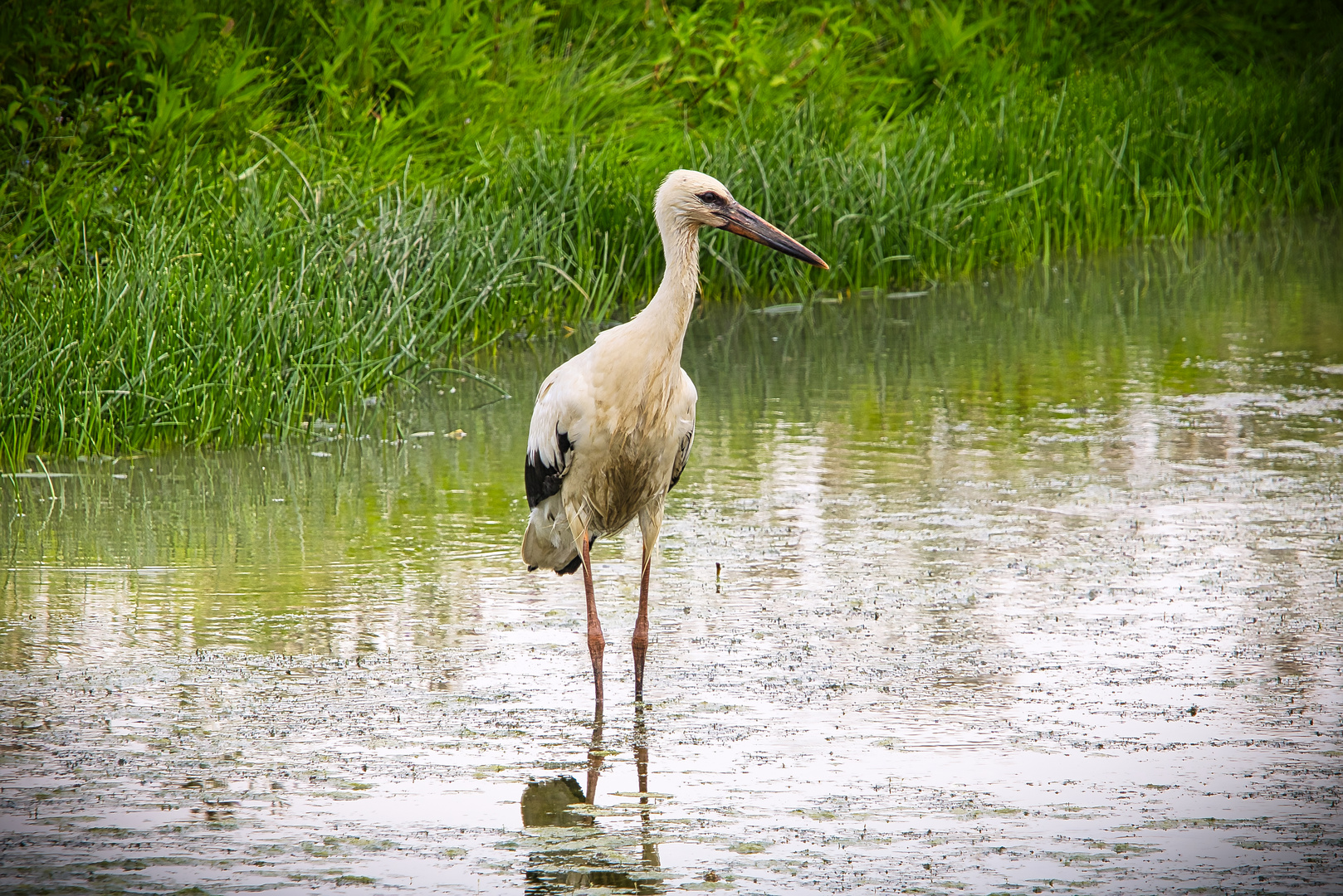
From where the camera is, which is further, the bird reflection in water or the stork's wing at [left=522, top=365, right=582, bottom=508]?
the stork's wing at [left=522, top=365, right=582, bottom=508]

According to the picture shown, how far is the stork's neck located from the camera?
5.62 m

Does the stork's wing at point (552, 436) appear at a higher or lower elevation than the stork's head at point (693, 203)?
lower

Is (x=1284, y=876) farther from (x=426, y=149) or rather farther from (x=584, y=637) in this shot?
Result: (x=426, y=149)

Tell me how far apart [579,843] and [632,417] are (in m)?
1.73

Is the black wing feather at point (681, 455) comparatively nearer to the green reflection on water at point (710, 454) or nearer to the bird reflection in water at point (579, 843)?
the green reflection on water at point (710, 454)

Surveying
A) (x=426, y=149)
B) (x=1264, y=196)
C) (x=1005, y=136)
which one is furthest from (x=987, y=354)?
(x=1264, y=196)

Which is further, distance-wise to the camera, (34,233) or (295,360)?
(34,233)

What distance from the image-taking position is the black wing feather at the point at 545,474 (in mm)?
5762

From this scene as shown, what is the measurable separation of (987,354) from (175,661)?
6.39 meters

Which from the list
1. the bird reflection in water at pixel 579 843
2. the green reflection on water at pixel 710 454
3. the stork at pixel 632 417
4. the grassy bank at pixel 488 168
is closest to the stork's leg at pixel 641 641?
the stork at pixel 632 417

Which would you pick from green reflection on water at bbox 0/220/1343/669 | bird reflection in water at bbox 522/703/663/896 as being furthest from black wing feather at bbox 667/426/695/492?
bird reflection in water at bbox 522/703/663/896

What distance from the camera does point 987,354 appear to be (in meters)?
10.8

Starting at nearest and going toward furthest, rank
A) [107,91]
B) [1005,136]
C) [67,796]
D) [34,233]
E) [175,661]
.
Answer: [67,796]
[175,661]
[34,233]
[107,91]
[1005,136]

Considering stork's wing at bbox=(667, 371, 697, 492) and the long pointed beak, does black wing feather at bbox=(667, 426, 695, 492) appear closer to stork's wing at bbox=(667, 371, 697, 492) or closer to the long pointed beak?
stork's wing at bbox=(667, 371, 697, 492)
